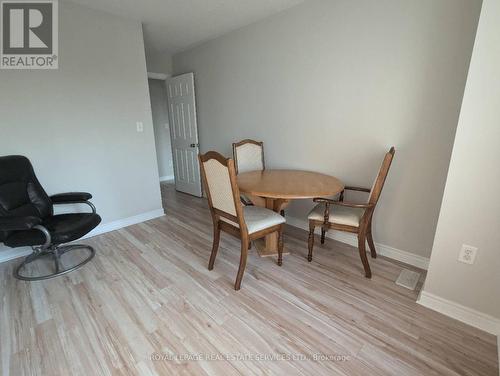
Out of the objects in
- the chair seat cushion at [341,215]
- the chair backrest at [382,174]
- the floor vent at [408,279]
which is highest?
the chair backrest at [382,174]

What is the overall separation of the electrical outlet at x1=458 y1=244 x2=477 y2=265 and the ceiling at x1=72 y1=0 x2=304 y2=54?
8.11 ft

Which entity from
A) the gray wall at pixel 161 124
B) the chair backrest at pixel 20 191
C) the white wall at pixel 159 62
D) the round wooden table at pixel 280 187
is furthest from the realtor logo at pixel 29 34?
the gray wall at pixel 161 124

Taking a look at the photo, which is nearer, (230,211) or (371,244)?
(230,211)

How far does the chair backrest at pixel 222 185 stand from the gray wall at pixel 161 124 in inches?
143

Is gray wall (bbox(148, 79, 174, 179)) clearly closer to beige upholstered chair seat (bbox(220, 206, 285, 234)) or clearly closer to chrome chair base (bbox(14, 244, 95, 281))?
chrome chair base (bbox(14, 244, 95, 281))

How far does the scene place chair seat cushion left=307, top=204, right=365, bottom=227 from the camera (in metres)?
1.90

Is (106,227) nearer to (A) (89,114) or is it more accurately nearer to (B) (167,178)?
(A) (89,114)

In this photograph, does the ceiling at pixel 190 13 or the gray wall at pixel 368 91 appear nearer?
the gray wall at pixel 368 91

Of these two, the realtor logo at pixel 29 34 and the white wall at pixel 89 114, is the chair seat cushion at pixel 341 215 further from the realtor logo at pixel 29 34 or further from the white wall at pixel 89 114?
the realtor logo at pixel 29 34

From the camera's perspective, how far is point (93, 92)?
8.32 ft

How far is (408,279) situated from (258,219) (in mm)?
1277

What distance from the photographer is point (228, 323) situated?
4.98 ft

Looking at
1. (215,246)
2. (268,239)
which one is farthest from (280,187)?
(215,246)

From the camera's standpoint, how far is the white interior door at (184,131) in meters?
3.68
